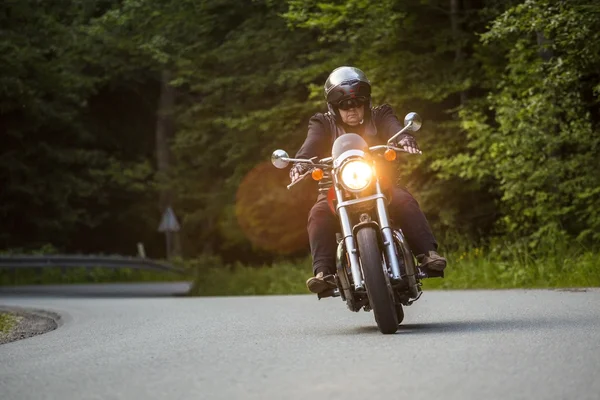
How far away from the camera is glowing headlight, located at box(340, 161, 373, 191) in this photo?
9.21m

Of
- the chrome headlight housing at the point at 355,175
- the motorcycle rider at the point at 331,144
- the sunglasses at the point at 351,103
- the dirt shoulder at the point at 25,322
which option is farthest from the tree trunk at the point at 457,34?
the chrome headlight housing at the point at 355,175

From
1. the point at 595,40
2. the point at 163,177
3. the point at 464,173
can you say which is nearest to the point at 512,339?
the point at 595,40

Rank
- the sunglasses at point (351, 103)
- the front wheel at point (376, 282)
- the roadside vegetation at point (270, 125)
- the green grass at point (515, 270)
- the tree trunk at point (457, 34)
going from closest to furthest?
the front wheel at point (376, 282)
the sunglasses at point (351, 103)
the green grass at point (515, 270)
the roadside vegetation at point (270, 125)
the tree trunk at point (457, 34)

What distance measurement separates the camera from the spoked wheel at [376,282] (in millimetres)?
8820

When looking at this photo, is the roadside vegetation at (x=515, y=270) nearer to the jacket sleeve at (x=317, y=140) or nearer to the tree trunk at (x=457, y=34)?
the tree trunk at (x=457, y=34)

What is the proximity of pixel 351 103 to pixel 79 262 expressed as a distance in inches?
942

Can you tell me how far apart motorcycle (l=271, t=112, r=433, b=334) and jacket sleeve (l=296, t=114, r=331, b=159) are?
0.42 m

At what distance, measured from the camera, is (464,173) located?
2114cm

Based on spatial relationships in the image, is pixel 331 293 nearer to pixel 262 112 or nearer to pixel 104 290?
pixel 262 112

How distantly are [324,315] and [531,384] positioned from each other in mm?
6100

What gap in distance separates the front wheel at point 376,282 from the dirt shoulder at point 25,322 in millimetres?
3978

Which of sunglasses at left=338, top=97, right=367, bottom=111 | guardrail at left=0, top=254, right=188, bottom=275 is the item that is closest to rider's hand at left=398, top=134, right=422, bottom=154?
sunglasses at left=338, top=97, right=367, bottom=111

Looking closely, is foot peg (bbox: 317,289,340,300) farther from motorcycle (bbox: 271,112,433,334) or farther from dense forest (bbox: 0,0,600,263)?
dense forest (bbox: 0,0,600,263)

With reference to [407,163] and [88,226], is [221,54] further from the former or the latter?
[88,226]
